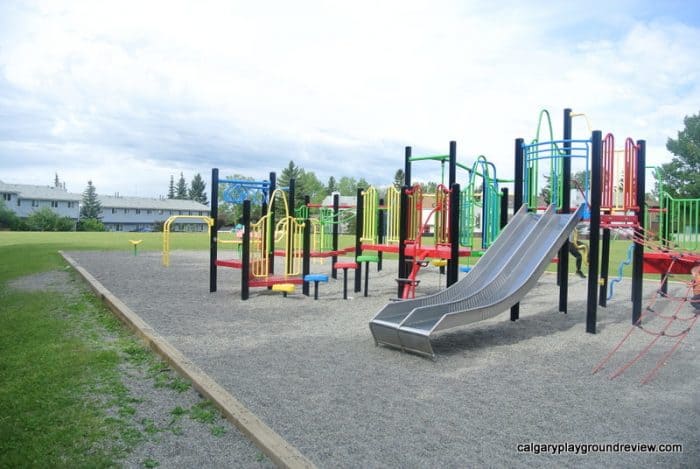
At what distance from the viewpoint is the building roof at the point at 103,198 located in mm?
81188

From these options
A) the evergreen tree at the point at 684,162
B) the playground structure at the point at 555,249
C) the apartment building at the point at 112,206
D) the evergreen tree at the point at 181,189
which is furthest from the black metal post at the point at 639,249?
the evergreen tree at the point at 181,189

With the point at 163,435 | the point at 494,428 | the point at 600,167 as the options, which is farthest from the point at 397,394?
the point at 600,167

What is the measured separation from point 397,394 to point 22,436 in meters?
3.08

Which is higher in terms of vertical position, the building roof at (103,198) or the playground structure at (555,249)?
the building roof at (103,198)

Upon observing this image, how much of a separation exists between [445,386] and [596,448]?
1.75 metres

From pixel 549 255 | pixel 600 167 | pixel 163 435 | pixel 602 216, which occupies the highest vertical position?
pixel 600 167

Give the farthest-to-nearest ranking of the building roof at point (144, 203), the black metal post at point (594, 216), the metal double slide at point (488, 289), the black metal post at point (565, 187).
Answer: the building roof at point (144, 203)
the black metal post at point (565, 187)
the black metal post at point (594, 216)
the metal double slide at point (488, 289)

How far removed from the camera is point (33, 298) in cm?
1087

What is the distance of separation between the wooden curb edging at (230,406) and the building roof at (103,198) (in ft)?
275

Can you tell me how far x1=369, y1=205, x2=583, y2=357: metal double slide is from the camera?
22.9 feet

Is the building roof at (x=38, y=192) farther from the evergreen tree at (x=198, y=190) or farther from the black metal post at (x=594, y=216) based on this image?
the black metal post at (x=594, y=216)

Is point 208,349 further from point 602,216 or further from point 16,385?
Result: point 602,216

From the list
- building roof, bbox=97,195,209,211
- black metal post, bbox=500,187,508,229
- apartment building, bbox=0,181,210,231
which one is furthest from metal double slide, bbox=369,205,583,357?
building roof, bbox=97,195,209,211

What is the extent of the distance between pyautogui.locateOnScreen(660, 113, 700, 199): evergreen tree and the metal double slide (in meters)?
43.7
